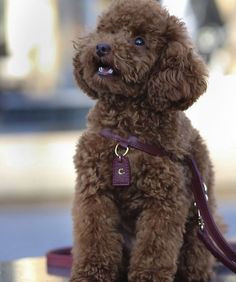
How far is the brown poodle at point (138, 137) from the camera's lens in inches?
115

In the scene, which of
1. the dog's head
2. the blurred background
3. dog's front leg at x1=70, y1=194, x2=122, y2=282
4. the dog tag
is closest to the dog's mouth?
the dog's head

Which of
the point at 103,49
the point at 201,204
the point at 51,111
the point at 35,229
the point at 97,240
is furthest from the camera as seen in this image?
the point at 51,111

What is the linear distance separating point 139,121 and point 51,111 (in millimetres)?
11411

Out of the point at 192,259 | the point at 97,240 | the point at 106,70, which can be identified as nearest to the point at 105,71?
the point at 106,70

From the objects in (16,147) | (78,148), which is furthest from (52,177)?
(78,148)

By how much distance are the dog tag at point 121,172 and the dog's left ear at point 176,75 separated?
0.23 meters

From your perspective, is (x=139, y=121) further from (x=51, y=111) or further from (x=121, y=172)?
(x=51, y=111)

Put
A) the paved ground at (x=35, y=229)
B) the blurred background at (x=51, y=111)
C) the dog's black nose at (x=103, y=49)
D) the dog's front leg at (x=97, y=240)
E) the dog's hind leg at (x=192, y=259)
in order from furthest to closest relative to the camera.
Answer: the blurred background at (x=51, y=111), the paved ground at (x=35, y=229), the dog's hind leg at (x=192, y=259), the dog's front leg at (x=97, y=240), the dog's black nose at (x=103, y=49)

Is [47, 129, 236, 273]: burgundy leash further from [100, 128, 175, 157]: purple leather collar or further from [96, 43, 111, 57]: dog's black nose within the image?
[96, 43, 111, 57]: dog's black nose

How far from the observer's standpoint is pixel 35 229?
8586 mm

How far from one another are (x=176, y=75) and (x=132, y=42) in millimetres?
198

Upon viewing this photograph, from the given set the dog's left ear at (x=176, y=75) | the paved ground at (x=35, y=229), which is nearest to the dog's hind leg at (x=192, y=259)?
the dog's left ear at (x=176, y=75)

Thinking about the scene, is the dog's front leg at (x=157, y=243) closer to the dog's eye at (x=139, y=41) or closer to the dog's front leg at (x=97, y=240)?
the dog's front leg at (x=97, y=240)

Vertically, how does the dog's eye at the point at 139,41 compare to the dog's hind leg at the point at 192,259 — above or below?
above
